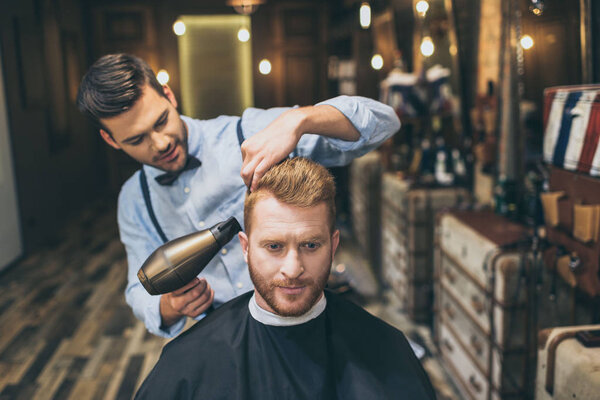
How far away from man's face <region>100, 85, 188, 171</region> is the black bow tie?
0.09ft

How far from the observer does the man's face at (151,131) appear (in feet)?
3.89

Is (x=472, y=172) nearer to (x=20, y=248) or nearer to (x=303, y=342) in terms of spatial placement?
(x=303, y=342)

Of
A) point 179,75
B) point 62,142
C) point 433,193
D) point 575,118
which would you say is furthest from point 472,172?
point 62,142

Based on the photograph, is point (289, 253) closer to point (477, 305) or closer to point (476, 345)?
point (477, 305)

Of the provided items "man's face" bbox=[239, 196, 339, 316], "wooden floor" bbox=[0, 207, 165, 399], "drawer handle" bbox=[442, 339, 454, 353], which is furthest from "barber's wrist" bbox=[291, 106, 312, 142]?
"wooden floor" bbox=[0, 207, 165, 399]

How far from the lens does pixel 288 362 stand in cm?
129

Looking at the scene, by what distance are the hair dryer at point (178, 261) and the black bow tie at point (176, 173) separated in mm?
240

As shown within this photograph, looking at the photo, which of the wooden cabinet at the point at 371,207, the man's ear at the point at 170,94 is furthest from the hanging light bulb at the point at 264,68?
the wooden cabinet at the point at 371,207

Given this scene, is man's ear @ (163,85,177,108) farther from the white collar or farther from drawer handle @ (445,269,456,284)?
drawer handle @ (445,269,456,284)

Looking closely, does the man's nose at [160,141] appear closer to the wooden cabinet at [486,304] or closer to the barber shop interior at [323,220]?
the barber shop interior at [323,220]

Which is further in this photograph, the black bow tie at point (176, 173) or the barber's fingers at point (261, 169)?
the black bow tie at point (176, 173)

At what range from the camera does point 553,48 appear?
214 centimetres

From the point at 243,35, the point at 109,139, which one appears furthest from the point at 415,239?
the point at 109,139

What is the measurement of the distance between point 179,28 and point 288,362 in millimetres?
1163
